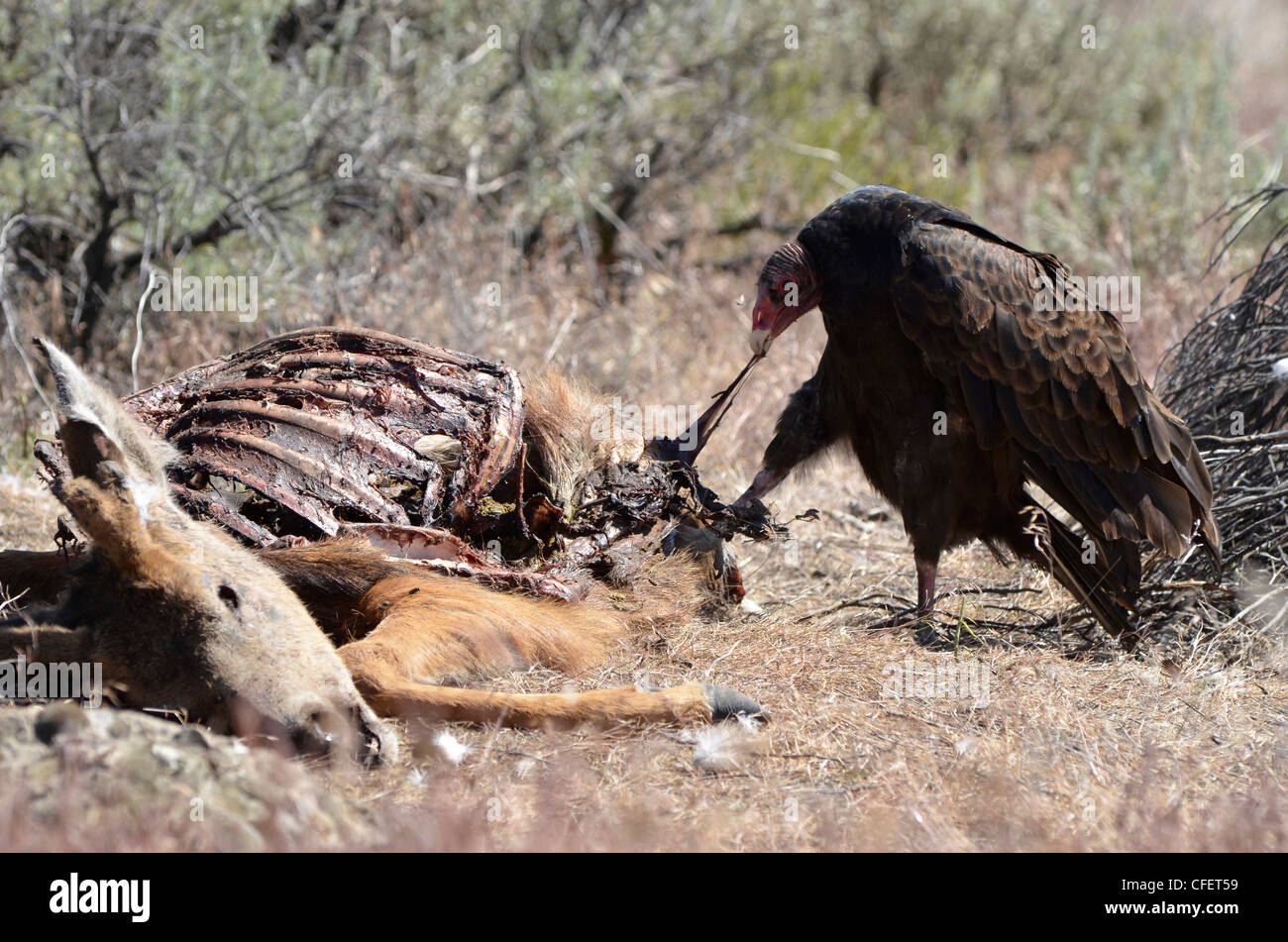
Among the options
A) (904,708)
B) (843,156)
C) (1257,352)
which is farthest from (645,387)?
(843,156)

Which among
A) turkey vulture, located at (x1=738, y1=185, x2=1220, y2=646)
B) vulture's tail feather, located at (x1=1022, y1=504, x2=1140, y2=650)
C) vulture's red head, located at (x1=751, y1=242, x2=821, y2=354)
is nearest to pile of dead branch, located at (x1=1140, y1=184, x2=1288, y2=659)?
vulture's tail feather, located at (x1=1022, y1=504, x2=1140, y2=650)

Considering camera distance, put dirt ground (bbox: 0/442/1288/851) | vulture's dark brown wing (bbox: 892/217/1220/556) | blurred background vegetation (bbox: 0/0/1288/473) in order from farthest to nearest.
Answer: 1. blurred background vegetation (bbox: 0/0/1288/473)
2. vulture's dark brown wing (bbox: 892/217/1220/556)
3. dirt ground (bbox: 0/442/1288/851)

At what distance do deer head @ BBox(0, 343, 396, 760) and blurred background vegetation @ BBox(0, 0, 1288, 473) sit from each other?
334cm

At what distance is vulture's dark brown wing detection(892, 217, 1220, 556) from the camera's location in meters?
4.34

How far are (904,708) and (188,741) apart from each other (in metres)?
1.94

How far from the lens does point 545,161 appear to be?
341 inches

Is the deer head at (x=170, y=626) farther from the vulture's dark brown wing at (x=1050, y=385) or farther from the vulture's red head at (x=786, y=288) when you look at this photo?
the vulture's dark brown wing at (x=1050, y=385)

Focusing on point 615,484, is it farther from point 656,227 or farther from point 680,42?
point 680,42

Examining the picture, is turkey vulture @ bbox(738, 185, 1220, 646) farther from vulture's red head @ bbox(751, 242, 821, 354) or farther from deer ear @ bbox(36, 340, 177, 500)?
deer ear @ bbox(36, 340, 177, 500)

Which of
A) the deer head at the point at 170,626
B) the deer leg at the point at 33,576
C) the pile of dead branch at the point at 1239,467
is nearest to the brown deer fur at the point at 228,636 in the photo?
the deer head at the point at 170,626

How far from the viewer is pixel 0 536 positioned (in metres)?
4.88

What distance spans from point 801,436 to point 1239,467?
5.71 feet

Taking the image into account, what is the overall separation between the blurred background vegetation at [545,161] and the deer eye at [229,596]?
3.56 m

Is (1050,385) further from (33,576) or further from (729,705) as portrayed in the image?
(33,576)
